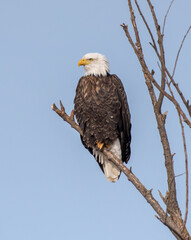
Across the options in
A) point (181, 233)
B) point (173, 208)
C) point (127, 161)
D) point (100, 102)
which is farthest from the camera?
point (127, 161)

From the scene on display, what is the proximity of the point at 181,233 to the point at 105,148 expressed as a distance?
9.66 ft

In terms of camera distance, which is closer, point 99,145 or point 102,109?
point 102,109

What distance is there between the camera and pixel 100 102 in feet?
19.8

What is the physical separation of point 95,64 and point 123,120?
95 cm

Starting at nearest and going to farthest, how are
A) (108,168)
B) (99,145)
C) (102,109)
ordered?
(102,109) → (99,145) → (108,168)

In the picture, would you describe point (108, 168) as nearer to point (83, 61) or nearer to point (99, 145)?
point (99, 145)

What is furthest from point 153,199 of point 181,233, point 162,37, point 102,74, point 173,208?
point 102,74

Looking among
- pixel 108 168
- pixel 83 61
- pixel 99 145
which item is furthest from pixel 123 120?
pixel 83 61

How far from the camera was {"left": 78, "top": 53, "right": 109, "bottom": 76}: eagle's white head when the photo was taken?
6402 millimetres

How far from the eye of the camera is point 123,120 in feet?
20.1

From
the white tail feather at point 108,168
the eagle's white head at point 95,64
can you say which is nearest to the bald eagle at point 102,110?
the eagle's white head at point 95,64

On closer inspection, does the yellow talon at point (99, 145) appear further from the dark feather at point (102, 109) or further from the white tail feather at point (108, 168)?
the white tail feather at point (108, 168)

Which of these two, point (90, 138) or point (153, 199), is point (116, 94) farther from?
point (153, 199)

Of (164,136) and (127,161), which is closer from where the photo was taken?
(164,136)
